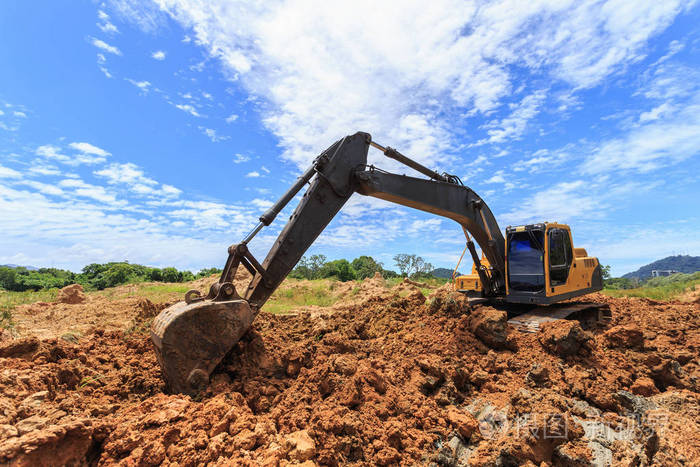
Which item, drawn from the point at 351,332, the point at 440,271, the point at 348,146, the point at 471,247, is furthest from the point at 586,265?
the point at 440,271

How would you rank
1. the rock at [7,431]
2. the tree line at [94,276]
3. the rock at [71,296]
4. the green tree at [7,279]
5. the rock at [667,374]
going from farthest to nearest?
the tree line at [94,276], the green tree at [7,279], the rock at [71,296], the rock at [667,374], the rock at [7,431]

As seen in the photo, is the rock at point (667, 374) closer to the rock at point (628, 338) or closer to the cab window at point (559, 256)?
the rock at point (628, 338)

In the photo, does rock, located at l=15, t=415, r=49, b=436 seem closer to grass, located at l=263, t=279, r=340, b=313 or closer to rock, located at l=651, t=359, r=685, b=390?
rock, located at l=651, t=359, r=685, b=390

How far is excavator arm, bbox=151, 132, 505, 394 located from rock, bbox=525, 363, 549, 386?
3.48 meters

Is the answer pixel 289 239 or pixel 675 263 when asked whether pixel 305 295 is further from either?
pixel 675 263

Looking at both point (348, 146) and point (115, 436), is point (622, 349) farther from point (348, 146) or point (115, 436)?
point (115, 436)

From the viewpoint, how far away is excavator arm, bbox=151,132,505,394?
13.8ft

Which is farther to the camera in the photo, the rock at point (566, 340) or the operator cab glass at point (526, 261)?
the operator cab glass at point (526, 261)

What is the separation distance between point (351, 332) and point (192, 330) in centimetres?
318

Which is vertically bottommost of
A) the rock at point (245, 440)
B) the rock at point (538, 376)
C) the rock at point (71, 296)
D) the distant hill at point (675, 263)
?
the rock at point (245, 440)

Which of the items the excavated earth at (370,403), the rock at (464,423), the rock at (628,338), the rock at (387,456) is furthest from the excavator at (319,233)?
the rock at (464,423)

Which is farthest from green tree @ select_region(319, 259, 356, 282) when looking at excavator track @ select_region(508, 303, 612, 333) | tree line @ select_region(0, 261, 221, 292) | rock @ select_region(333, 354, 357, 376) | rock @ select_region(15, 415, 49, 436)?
rock @ select_region(15, 415, 49, 436)

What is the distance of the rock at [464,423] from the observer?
383 cm

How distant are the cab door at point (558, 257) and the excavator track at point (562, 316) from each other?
540 mm
